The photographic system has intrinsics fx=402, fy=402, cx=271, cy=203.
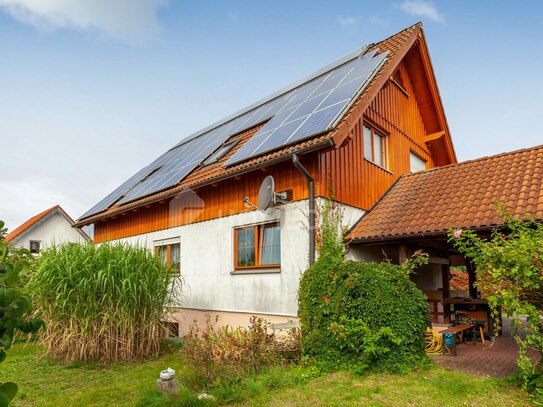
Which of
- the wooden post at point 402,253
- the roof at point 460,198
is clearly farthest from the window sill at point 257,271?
the wooden post at point 402,253

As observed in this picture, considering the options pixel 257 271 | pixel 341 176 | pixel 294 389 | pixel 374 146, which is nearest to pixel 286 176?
pixel 341 176

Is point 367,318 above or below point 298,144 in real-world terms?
below

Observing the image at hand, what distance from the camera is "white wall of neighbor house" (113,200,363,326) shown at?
28.9ft

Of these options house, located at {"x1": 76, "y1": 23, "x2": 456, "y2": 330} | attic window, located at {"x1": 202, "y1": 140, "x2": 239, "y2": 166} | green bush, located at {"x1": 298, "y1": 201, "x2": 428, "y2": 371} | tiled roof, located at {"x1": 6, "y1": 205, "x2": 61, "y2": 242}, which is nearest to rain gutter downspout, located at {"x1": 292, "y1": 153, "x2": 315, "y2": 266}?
house, located at {"x1": 76, "y1": 23, "x2": 456, "y2": 330}

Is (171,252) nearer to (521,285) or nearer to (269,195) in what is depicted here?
(269,195)

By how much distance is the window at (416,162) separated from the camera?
13.4m

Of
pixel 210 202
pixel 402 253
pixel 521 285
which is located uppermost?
pixel 210 202

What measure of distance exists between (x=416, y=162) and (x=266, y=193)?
279 inches

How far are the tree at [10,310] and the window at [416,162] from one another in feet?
42.5

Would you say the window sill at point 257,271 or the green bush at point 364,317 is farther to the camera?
the window sill at point 257,271

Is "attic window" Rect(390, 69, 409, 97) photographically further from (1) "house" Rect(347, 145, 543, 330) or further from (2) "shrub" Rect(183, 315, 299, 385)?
(2) "shrub" Rect(183, 315, 299, 385)

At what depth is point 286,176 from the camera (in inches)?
368

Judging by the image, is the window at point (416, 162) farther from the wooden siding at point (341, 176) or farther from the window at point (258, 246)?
the window at point (258, 246)

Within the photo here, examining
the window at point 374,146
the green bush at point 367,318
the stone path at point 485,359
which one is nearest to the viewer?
the green bush at point 367,318
